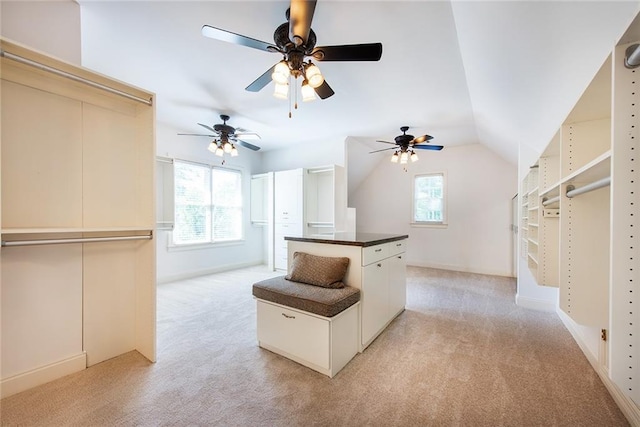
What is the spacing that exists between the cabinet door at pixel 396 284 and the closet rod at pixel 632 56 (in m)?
2.09

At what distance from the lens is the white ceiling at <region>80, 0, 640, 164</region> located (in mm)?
1522

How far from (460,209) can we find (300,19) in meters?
5.32

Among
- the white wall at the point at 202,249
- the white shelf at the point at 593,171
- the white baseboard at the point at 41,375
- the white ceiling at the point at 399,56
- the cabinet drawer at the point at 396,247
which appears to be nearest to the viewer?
the white shelf at the point at 593,171

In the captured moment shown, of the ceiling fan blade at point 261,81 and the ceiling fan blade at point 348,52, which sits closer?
the ceiling fan blade at point 348,52

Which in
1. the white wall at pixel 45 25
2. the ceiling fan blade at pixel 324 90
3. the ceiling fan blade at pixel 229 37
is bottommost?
the ceiling fan blade at pixel 324 90

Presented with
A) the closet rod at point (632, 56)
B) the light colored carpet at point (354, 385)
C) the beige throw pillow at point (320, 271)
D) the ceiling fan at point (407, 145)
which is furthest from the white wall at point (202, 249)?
the closet rod at point (632, 56)

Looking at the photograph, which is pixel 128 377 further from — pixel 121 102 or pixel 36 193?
pixel 121 102

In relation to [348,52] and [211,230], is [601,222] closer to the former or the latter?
[348,52]

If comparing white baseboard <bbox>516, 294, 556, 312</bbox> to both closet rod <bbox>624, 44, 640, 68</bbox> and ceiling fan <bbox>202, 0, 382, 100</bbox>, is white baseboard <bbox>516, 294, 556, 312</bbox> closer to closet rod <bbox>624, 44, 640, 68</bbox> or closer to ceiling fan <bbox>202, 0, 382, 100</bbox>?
closet rod <bbox>624, 44, 640, 68</bbox>

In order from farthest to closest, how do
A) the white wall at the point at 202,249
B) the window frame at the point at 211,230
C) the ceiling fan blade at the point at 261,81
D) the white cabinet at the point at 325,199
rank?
the white cabinet at the point at 325,199 → the window frame at the point at 211,230 → the white wall at the point at 202,249 → the ceiling fan blade at the point at 261,81

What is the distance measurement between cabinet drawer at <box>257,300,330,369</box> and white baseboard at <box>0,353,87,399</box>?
131 cm

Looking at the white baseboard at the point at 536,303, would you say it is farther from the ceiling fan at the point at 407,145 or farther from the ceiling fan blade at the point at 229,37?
the ceiling fan blade at the point at 229,37

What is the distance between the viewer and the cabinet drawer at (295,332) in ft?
6.30

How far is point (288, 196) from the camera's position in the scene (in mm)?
5301
